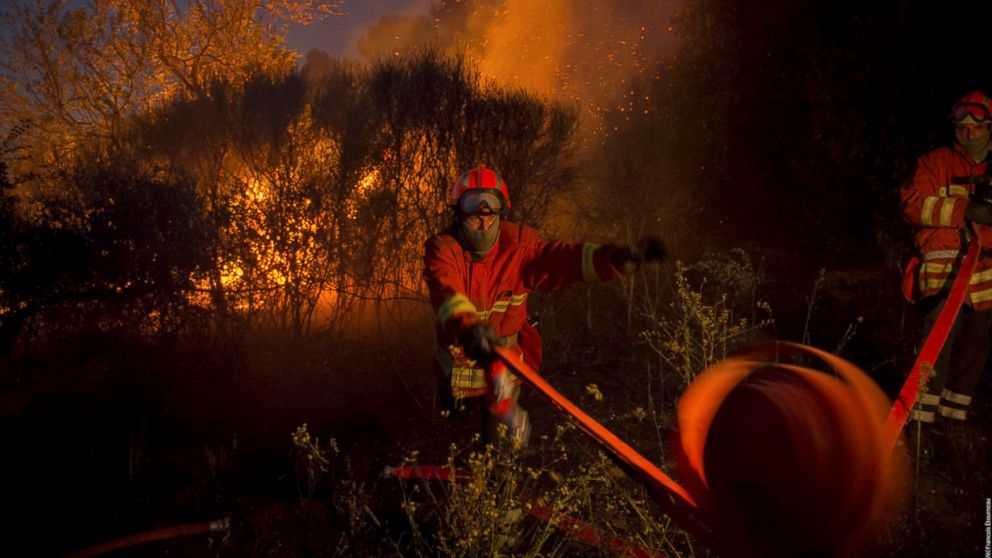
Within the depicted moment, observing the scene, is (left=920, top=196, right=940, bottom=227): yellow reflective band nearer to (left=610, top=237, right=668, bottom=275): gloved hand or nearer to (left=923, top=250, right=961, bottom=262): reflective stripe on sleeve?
(left=923, top=250, right=961, bottom=262): reflective stripe on sleeve

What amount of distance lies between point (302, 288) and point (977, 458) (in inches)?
219

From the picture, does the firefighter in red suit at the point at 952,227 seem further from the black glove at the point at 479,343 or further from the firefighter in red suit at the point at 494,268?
the black glove at the point at 479,343

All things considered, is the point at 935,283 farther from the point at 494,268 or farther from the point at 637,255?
the point at 494,268

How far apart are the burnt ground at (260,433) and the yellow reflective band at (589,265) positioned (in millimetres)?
1465

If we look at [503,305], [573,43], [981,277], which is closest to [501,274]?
[503,305]

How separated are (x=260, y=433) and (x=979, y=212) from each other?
190 inches

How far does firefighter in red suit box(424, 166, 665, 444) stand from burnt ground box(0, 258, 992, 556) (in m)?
0.76

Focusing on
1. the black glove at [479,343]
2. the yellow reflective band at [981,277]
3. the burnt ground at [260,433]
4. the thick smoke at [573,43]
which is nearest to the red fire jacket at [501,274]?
the black glove at [479,343]

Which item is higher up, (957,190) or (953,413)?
(957,190)

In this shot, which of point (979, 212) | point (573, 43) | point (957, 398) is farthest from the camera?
point (573, 43)

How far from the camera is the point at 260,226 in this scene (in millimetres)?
5738

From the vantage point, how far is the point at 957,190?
3.67 metres

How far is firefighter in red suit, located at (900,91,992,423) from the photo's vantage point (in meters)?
3.61

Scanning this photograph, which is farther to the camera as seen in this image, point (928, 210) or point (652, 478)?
point (928, 210)
